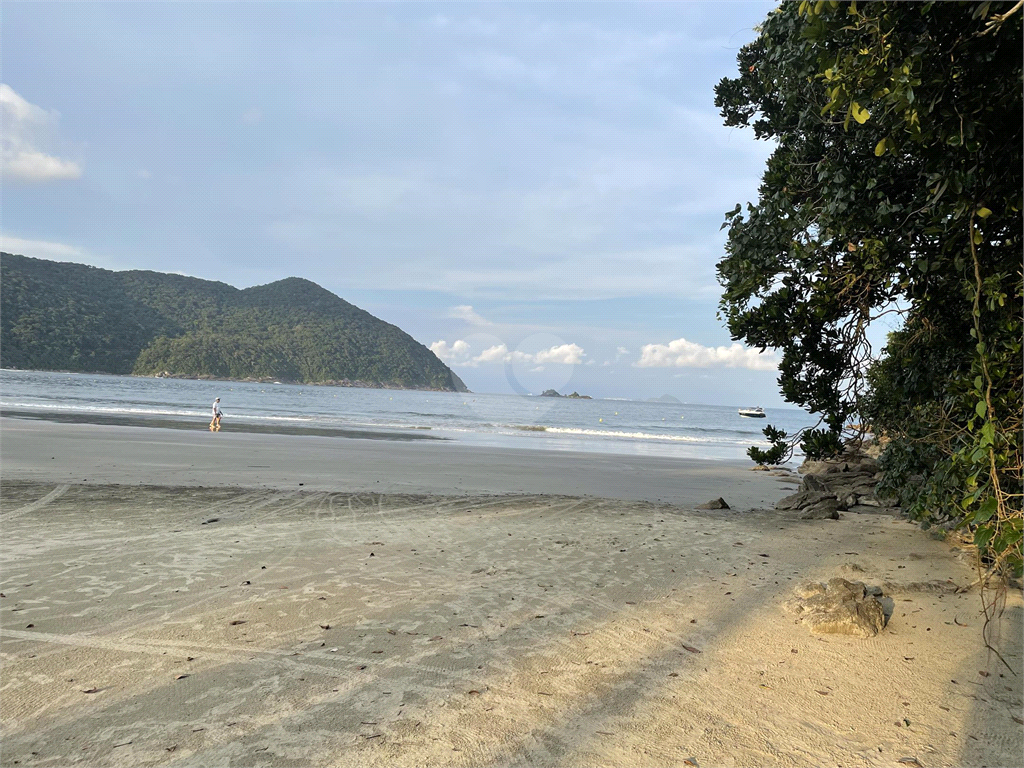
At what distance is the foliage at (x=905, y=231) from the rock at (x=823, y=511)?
2101 mm

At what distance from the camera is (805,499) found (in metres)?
10.6

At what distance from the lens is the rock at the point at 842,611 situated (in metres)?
4.25

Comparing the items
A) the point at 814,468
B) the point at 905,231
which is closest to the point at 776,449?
the point at 905,231

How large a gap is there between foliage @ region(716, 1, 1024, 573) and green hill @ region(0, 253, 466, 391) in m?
96.8

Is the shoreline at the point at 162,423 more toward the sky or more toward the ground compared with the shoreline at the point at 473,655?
more toward the ground

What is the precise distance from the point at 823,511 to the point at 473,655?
7.57 meters

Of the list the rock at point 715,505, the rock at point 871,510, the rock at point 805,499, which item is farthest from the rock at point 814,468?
the rock at point 715,505

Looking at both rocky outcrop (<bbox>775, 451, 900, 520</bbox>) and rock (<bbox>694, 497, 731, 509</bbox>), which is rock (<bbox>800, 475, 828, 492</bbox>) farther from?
rock (<bbox>694, 497, 731, 509</bbox>)

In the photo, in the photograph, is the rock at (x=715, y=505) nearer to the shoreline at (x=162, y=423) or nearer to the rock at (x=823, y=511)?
the rock at (x=823, y=511)

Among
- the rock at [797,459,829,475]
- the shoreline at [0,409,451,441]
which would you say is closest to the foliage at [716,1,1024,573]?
the rock at [797,459,829,475]

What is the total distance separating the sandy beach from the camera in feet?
9.36

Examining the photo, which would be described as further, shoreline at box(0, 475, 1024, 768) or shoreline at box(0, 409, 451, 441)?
shoreline at box(0, 409, 451, 441)

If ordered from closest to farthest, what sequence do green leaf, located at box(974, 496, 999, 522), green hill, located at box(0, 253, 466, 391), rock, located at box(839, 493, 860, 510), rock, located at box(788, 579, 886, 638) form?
green leaf, located at box(974, 496, 999, 522), rock, located at box(788, 579, 886, 638), rock, located at box(839, 493, 860, 510), green hill, located at box(0, 253, 466, 391)

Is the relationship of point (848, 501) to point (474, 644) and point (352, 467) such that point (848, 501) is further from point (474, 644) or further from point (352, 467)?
point (352, 467)
